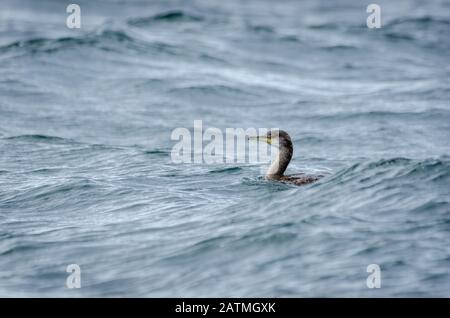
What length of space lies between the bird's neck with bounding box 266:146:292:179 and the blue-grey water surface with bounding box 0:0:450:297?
33 cm

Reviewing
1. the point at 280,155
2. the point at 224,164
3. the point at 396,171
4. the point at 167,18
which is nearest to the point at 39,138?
the point at 224,164

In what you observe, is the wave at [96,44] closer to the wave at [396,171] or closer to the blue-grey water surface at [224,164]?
the blue-grey water surface at [224,164]

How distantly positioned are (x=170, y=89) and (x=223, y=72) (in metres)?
1.97

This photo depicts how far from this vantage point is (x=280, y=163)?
43.2 ft

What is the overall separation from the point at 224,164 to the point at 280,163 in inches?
57.2

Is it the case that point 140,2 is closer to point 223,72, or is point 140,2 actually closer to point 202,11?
point 202,11

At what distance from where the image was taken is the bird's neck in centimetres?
1309

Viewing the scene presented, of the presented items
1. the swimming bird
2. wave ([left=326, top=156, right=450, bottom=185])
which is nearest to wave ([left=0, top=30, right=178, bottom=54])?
the swimming bird

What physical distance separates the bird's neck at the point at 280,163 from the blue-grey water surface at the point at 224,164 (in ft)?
1.09

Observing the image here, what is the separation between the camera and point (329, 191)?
11492 mm

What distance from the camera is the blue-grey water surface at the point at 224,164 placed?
9.30 meters

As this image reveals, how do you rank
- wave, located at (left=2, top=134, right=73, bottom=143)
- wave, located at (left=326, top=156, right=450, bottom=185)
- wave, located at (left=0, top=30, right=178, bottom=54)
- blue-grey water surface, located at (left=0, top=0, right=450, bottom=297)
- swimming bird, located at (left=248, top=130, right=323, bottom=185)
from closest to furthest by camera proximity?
1. blue-grey water surface, located at (left=0, top=0, right=450, bottom=297)
2. wave, located at (left=326, top=156, right=450, bottom=185)
3. swimming bird, located at (left=248, top=130, right=323, bottom=185)
4. wave, located at (left=2, top=134, right=73, bottom=143)
5. wave, located at (left=0, top=30, right=178, bottom=54)

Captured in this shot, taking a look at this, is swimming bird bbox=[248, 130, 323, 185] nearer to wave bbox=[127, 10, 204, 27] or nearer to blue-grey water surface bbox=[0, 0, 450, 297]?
blue-grey water surface bbox=[0, 0, 450, 297]

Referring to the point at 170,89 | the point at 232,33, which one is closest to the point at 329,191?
the point at 170,89
